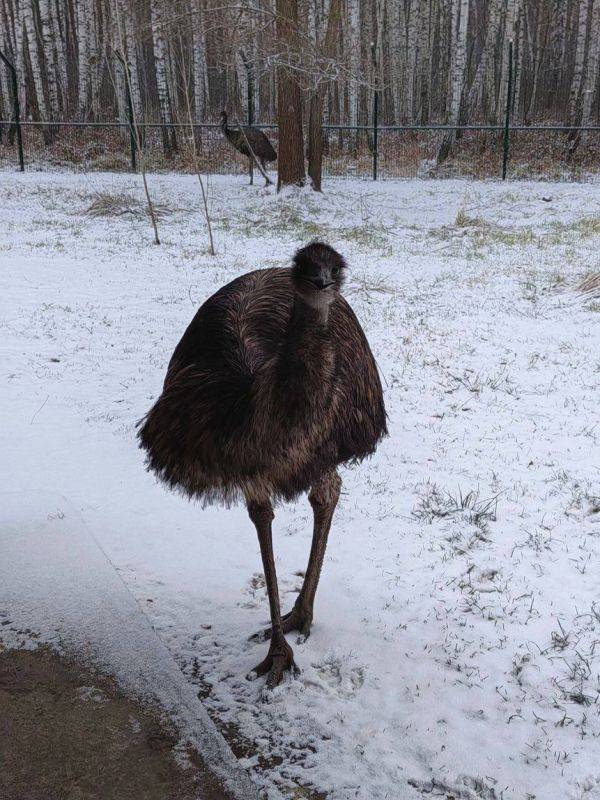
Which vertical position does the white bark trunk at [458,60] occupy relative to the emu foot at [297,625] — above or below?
above

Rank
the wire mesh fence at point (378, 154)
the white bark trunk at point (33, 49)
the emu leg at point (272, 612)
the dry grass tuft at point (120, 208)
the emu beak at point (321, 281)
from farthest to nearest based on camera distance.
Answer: the white bark trunk at point (33, 49)
the wire mesh fence at point (378, 154)
the dry grass tuft at point (120, 208)
the emu leg at point (272, 612)
the emu beak at point (321, 281)

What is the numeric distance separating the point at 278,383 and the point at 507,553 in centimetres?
198

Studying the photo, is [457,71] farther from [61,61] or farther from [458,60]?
[61,61]

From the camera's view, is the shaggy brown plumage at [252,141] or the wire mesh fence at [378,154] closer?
the shaggy brown plumage at [252,141]

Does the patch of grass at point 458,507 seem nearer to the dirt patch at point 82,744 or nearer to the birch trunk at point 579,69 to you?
the dirt patch at point 82,744

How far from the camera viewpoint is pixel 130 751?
7.63 ft

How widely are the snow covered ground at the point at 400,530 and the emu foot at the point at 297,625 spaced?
0.20 feet

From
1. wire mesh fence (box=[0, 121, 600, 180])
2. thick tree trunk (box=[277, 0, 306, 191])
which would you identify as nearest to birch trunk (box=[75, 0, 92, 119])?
wire mesh fence (box=[0, 121, 600, 180])

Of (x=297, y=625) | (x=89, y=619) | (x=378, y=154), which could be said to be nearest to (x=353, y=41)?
(x=378, y=154)

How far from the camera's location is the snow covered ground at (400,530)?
252 centimetres

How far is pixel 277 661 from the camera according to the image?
9.23 ft

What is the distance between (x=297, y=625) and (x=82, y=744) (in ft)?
3.27

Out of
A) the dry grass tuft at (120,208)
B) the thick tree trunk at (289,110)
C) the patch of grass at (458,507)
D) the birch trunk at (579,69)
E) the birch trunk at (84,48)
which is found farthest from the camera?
the birch trunk at (84,48)

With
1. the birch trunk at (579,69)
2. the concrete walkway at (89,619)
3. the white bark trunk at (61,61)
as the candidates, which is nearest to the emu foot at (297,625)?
the concrete walkway at (89,619)
